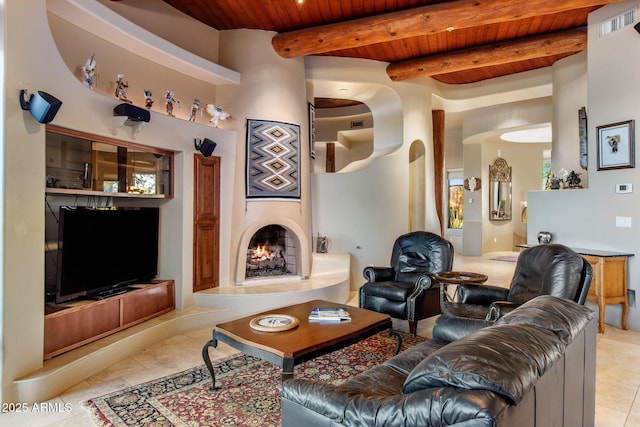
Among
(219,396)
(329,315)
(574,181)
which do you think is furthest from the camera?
(574,181)

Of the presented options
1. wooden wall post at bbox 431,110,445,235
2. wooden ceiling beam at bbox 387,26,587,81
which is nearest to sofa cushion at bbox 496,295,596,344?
wooden ceiling beam at bbox 387,26,587,81

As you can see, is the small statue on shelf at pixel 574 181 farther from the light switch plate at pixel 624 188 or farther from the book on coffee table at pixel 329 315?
the book on coffee table at pixel 329 315

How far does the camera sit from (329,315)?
9.70 feet

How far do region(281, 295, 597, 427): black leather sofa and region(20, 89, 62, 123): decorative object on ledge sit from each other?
2484mm

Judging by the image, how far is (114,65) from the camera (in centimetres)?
388

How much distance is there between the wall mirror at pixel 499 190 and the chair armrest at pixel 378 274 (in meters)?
6.98

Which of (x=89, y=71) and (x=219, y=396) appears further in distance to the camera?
(x=89, y=71)

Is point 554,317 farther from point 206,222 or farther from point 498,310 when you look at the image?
point 206,222

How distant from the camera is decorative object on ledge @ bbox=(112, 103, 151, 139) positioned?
341 cm

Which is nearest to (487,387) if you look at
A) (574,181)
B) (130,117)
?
(130,117)

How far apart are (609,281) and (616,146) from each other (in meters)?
1.51

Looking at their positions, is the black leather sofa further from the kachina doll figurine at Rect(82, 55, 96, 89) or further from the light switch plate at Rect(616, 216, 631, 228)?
the kachina doll figurine at Rect(82, 55, 96, 89)

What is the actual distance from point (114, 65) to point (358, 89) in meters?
3.93

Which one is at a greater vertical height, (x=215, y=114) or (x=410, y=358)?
(x=215, y=114)
